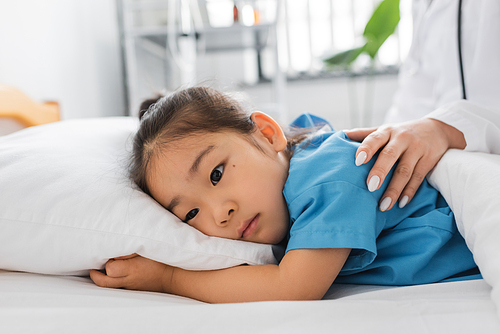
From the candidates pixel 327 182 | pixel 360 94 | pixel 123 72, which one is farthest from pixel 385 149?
pixel 360 94

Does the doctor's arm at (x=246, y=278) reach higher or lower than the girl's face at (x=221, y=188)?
lower

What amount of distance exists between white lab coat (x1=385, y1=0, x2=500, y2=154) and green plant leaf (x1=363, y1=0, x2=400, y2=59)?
1129 mm

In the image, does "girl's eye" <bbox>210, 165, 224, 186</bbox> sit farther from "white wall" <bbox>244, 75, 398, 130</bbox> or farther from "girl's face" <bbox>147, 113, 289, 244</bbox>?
"white wall" <bbox>244, 75, 398, 130</bbox>

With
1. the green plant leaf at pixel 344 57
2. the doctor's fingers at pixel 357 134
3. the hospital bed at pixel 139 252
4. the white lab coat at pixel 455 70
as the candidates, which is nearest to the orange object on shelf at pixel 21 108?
the hospital bed at pixel 139 252

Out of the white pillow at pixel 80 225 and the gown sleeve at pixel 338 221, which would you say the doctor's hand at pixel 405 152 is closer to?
the gown sleeve at pixel 338 221

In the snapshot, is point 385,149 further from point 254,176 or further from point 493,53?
point 493,53

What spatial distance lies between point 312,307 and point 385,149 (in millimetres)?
292

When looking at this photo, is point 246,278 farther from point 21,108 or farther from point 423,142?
point 21,108

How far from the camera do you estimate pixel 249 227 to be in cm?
58

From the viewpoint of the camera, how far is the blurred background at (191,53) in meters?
1.26

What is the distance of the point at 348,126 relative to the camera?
2953 mm

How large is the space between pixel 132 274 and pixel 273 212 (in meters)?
0.22

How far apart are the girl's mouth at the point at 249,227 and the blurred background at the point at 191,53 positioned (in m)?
0.28

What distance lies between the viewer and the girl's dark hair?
0.61m
